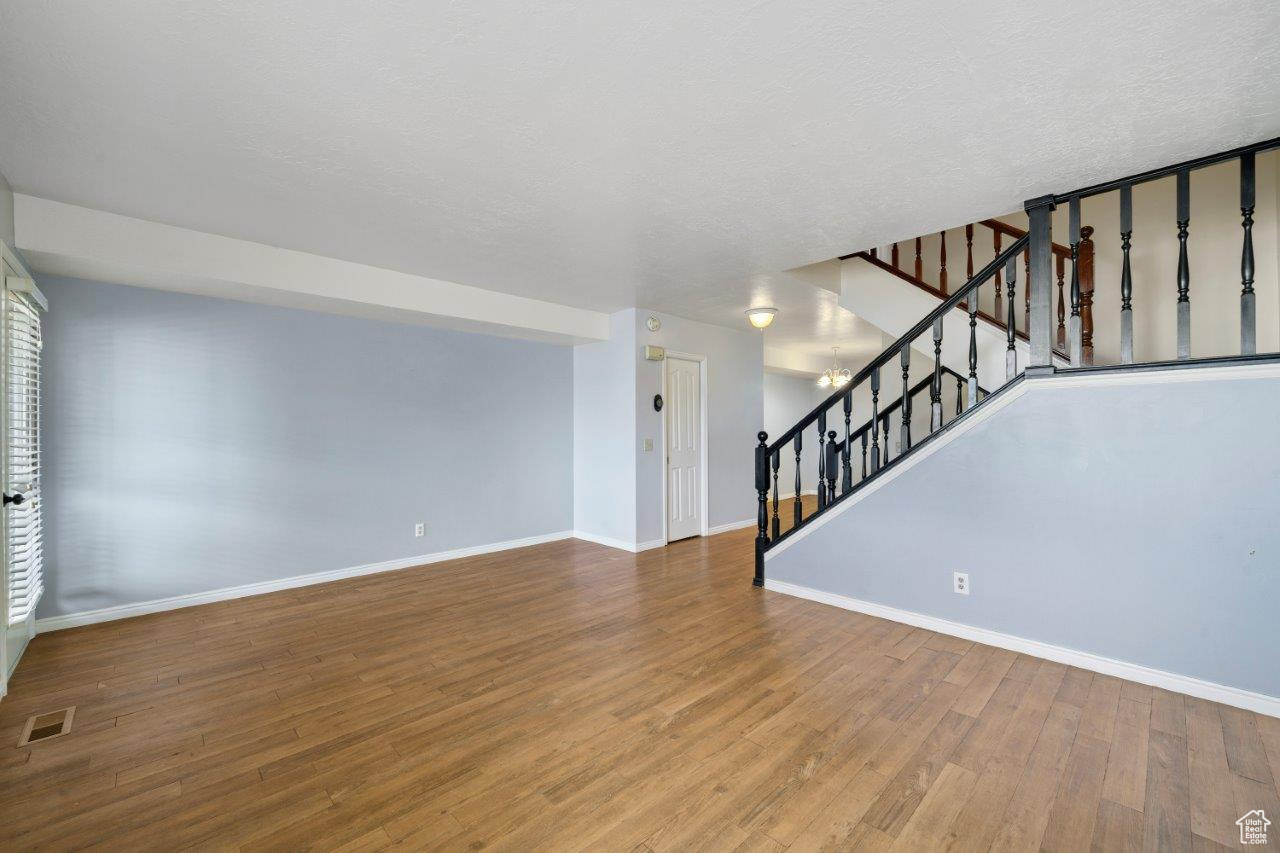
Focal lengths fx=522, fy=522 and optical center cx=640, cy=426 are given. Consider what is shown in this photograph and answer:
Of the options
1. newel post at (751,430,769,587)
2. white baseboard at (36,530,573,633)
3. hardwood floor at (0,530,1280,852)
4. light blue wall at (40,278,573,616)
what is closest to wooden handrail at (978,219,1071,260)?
newel post at (751,430,769,587)

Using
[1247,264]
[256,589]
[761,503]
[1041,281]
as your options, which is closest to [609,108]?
[1041,281]

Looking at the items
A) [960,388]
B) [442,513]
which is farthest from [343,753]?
[960,388]

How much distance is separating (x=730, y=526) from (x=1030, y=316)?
401 centimetres

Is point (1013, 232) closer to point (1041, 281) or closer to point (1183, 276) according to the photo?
point (1041, 281)

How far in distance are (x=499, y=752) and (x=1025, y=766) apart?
1.99 m

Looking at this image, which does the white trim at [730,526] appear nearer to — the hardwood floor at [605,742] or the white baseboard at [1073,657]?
the white baseboard at [1073,657]

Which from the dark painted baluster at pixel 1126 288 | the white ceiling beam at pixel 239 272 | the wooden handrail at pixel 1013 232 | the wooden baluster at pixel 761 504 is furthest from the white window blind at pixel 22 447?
the wooden handrail at pixel 1013 232

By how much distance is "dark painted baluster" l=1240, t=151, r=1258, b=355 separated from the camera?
90.8 inches

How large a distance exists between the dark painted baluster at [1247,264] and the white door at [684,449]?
407cm

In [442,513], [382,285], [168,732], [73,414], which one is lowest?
[168,732]

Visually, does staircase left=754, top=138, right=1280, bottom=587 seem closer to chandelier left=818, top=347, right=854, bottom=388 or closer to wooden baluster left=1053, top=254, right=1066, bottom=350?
wooden baluster left=1053, top=254, right=1066, bottom=350

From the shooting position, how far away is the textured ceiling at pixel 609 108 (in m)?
1.60

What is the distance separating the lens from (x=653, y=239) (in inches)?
134

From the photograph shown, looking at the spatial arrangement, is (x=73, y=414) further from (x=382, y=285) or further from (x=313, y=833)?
(x=313, y=833)
